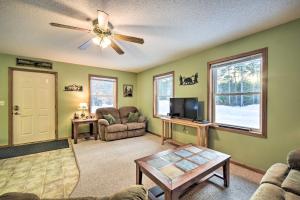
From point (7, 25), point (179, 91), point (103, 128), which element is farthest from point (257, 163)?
point (7, 25)

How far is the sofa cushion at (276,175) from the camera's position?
140 centimetres

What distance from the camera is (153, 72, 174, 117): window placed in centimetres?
454

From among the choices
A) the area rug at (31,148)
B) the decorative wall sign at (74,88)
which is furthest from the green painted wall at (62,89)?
the area rug at (31,148)

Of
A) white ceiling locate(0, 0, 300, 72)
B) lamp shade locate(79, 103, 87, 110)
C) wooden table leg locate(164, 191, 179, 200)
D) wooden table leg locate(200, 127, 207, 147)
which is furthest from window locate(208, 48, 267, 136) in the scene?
lamp shade locate(79, 103, 87, 110)

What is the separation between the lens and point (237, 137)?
9.03 feet

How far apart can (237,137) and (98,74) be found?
15.3 ft

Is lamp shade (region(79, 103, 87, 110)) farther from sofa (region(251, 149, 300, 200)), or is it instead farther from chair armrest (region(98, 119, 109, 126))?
sofa (region(251, 149, 300, 200))

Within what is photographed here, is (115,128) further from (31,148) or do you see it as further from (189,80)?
(189,80)

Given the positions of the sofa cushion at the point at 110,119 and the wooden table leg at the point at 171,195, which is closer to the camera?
the wooden table leg at the point at 171,195

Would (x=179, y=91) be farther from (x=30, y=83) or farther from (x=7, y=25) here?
(x=30, y=83)

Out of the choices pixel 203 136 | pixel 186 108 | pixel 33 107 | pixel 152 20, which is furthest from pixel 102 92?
pixel 203 136

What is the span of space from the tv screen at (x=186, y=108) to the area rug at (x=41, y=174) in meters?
2.67

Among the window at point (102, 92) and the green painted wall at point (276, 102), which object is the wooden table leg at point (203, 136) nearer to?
the green painted wall at point (276, 102)

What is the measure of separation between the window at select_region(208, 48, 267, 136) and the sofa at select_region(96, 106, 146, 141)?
98.2 inches
